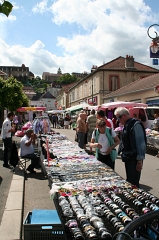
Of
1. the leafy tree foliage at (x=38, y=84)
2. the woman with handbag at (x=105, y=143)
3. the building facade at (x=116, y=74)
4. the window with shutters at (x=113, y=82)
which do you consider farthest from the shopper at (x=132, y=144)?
the leafy tree foliage at (x=38, y=84)

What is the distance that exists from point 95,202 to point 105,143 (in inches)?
102

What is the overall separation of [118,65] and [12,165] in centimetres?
3309

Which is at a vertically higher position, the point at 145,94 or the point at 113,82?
the point at 113,82

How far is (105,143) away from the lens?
5770 millimetres

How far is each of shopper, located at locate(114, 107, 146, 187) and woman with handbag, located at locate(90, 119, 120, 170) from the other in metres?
1.00

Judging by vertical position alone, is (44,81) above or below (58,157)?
above

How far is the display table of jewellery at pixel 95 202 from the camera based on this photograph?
2664 millimetres

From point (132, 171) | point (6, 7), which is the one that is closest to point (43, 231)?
point (132, 171)

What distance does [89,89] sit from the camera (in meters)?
45.6

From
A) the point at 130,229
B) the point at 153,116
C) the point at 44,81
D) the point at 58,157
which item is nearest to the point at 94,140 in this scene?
the point at 58,157

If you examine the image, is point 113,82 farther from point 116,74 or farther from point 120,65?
point 120,65

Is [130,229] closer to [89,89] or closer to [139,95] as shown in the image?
[139,95]

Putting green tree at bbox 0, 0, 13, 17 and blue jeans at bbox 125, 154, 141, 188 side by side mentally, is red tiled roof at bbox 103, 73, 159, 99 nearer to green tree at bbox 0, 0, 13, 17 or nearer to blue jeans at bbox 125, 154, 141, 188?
blue jeans at bbox 125, 154, 141, 188

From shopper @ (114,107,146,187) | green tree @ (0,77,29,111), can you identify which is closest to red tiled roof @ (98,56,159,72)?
green tree @ (0,77,29,111)
